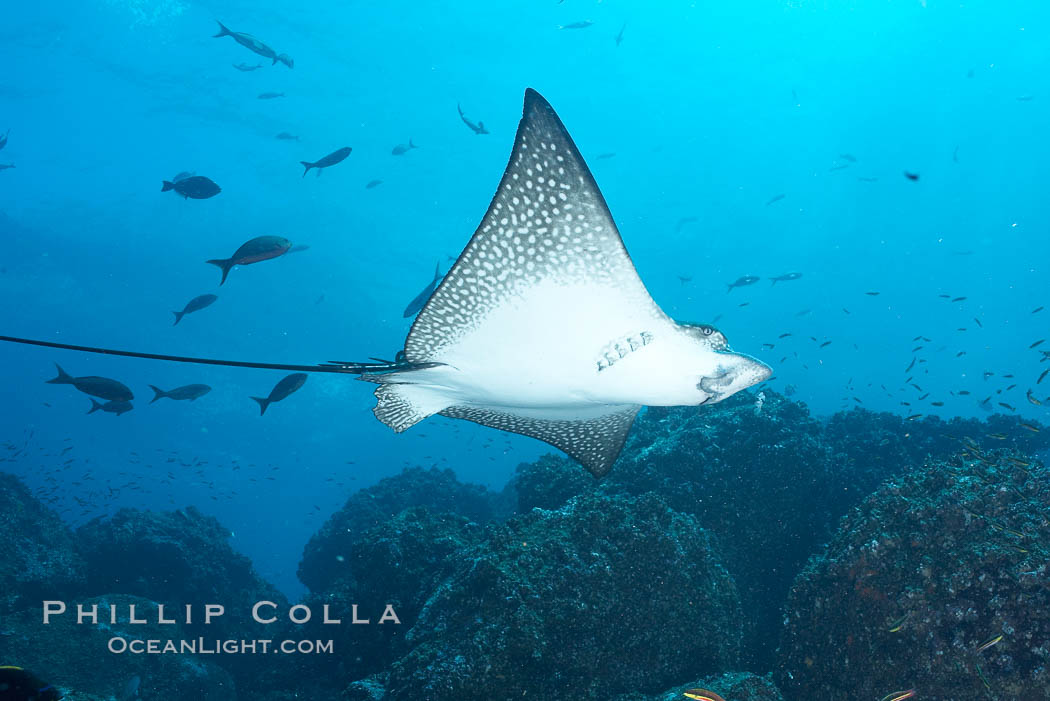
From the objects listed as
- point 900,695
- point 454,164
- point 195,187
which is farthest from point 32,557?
point 454,164

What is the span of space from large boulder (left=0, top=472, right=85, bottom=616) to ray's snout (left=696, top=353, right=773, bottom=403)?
42.3ft

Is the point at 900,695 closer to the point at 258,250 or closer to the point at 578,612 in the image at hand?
the point at 578,612

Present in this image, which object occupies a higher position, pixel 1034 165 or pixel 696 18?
pixel 696 18

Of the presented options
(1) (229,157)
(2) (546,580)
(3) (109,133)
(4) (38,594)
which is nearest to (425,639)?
(2) (546,580)

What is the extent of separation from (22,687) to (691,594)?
510cm

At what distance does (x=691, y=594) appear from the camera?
198 inches

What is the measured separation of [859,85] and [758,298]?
2198 cm

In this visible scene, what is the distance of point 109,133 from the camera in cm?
2859

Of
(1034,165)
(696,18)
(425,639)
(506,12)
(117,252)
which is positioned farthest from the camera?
(117,252)

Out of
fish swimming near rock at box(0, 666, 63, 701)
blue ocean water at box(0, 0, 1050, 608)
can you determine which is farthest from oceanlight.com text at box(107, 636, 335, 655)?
blue ocean water at box(0, 0, 1050, 608)

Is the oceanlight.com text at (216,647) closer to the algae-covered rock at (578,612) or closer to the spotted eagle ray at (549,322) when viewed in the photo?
the algae-covered rock at (578,612)

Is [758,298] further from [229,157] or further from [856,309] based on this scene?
Result: [229,157]

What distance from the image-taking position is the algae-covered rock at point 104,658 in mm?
7969

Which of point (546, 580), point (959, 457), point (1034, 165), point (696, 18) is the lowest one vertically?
point (546, 580)
